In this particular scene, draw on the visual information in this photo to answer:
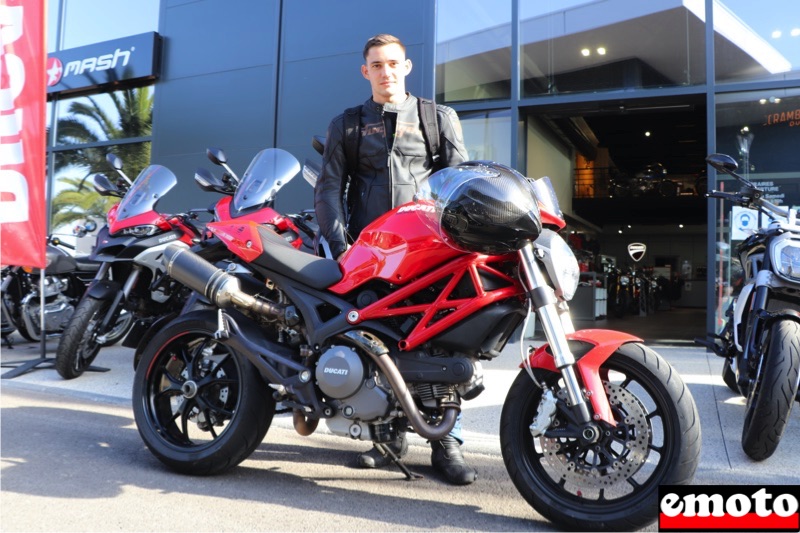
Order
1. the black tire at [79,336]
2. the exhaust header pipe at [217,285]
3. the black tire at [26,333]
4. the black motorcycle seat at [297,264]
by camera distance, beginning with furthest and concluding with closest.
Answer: the black tire at [26,333], the black tire at [79,336], the exhaust header pipe at [217,285], the black motorcycle seat at [297,264]

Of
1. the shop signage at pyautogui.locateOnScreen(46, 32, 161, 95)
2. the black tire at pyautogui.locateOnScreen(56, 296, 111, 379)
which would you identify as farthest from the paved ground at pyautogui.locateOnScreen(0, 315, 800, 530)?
the shop signage at pyautogui.locateOnScreen(46, 32, 161, 95)

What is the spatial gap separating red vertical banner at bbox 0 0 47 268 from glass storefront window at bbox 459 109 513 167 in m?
5.01

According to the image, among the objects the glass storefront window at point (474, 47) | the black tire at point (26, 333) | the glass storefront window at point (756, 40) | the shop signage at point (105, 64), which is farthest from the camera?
the shop signage at point (105, 64)

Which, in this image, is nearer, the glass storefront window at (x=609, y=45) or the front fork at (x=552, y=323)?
the front fork at (x=552, y=323)

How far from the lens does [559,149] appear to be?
1327cm

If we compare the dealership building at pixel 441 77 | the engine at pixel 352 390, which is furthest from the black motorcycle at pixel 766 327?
the dealership building at pixel 441 77

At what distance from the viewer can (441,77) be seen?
340 inches

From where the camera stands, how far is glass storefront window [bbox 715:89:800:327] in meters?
7.70

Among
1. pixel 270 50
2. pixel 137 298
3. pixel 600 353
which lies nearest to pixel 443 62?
pixel 270 50

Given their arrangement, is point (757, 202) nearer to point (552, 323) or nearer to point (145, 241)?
point (552, 323)

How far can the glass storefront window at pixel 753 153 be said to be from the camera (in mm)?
7699

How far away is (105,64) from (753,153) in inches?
398

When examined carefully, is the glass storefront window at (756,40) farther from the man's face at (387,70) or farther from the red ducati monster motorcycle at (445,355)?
the red ducati monster motorcycle at (445,355)

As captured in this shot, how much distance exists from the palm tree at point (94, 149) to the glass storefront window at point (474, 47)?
202 inches
